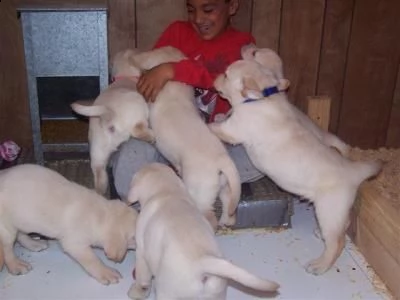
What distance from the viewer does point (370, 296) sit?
1.88 metres

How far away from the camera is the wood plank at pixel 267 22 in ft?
8.71

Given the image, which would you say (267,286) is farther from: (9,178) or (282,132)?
(9,178)

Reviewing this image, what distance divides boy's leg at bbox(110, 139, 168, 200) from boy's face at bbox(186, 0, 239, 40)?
65 centimetres

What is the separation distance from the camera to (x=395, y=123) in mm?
2939


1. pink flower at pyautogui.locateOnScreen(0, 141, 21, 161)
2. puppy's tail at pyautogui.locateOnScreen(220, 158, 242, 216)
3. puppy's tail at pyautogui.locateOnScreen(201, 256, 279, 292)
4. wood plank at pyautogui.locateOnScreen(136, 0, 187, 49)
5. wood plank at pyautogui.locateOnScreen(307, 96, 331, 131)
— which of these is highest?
wood plank at pyautogui.locateOnScreen(136, 0, 187, 49)

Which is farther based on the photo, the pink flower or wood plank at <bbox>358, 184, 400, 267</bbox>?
the pink flower

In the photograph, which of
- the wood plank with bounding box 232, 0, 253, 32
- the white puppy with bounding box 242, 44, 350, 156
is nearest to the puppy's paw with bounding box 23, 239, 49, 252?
the white puppy with bounding box 242, 44, 350, 156

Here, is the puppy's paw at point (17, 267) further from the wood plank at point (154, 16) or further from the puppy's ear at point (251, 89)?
the wood plank at point (154, 16)

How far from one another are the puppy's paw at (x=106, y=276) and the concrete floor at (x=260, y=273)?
Result: 0.06 ft

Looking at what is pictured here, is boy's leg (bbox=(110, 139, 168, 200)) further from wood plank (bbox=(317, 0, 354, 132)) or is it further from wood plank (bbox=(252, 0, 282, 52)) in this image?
wood plank (bbox=(317, 0, 354, 132))

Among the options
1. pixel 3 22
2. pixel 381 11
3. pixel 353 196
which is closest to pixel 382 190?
pixel 353 196

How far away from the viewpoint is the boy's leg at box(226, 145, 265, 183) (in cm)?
224

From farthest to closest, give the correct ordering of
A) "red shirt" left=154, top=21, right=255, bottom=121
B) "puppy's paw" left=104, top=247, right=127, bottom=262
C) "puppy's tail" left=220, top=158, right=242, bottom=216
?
"red shirt" left=154, top=21, right=255, bottom=121 < "puppy's tail" left=220, top=158, right=242, bottom=216 < "puppy's paw" left=104, top=247, right=127, bottom=262

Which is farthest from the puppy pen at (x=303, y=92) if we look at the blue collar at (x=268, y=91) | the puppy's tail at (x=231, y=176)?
the blue collar at (x=268, y=91)
